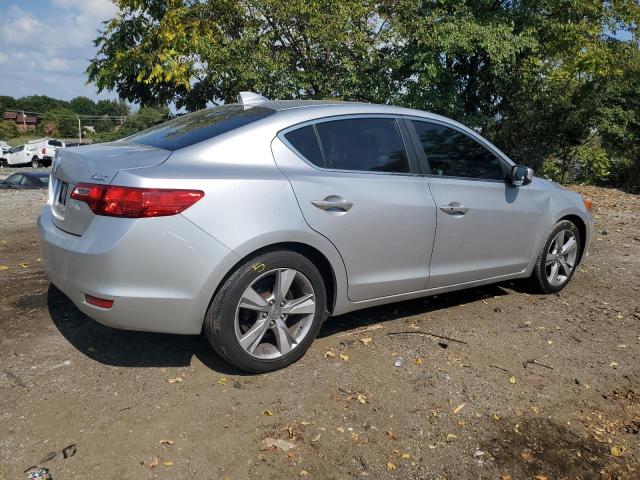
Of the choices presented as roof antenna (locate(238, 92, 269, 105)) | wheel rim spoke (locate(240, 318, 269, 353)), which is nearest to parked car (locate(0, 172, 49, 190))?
roof antenna (locate(238, 92, 269, 105))

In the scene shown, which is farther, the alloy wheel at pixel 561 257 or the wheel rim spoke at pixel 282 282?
the alloy wheel at pixel 561 257

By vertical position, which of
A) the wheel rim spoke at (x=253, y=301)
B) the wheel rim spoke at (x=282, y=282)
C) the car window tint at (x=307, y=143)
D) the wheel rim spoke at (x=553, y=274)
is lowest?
the wheel rim spoke at (x=553, y=274)

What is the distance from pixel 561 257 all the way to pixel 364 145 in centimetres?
258

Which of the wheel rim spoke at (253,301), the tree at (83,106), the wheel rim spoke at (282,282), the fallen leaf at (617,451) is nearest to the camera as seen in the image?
the fallen leaf at (617,451)

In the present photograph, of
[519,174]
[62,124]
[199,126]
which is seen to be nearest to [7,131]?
[62,124]

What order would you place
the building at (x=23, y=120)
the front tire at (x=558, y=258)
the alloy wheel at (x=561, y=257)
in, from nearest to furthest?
the front tire at (x=558, y=258) < the alloy wheel at (x=561, y=257) < the building at (x=23, y=120)

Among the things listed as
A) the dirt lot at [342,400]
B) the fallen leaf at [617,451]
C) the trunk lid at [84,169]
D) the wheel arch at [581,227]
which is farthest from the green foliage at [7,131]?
the fallen leaf at [617,451]

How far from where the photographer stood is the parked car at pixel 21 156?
137ft

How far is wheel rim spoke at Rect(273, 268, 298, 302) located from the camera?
334cm

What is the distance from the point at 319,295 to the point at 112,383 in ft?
4.33

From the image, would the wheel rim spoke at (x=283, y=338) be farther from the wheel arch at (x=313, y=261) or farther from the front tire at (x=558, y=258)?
the front tire at (x=558, y=258)

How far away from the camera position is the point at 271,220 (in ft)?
10.6

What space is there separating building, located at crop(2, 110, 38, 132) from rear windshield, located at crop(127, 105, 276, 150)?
124m

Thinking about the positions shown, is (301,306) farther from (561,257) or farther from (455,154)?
(561,257)
